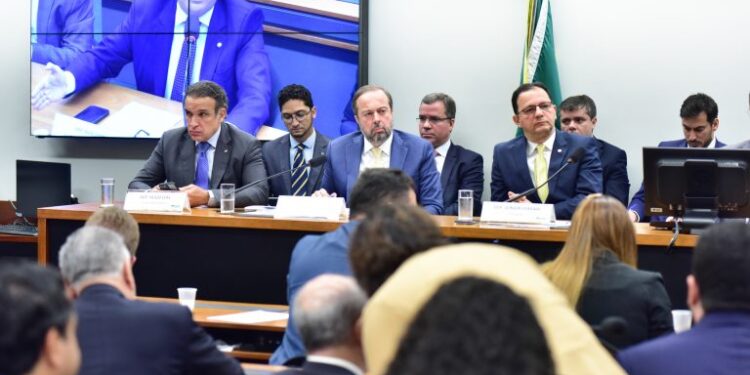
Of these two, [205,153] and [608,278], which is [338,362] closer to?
[608,278]

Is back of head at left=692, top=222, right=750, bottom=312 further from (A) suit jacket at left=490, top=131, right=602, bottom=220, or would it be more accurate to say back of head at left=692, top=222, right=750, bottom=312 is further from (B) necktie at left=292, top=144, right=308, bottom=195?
(B) necktie at left=292, top=144, right=308, bottom=195

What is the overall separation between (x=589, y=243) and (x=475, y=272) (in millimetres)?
1742

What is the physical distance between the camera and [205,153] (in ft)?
16.9

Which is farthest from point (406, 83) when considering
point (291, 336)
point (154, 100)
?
point (291, 336)

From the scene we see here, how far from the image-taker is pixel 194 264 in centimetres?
436

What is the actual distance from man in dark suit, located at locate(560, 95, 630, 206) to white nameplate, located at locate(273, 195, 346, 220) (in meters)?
1.96

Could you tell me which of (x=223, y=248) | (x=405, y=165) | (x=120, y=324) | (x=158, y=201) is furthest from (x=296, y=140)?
(x=120, y=324)

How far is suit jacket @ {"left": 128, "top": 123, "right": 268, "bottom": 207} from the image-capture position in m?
5.11

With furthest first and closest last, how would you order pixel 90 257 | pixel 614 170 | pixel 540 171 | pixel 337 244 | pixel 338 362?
pixel 614 170 → pixel 540 171 → pixel 337 244 → pixel 90 257 → pixel 338 362

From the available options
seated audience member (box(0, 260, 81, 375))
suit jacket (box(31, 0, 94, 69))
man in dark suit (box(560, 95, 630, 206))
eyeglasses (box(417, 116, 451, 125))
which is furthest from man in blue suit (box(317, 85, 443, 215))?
seated audience member (box(0, 260, 81, 375))

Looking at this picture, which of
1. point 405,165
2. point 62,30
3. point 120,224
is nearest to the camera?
point 120,224

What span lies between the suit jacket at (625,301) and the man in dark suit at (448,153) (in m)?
2.76

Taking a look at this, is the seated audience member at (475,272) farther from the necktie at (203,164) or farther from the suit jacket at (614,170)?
the suit jacket at (614,170)

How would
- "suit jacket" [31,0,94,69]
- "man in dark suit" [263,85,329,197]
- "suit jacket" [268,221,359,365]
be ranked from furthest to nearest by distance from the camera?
1. "suit jacket" [31,0,94,69]
2. "man in dark suit" [263,85,329,197]
3. "suit jacket" [268,221,359,365]
